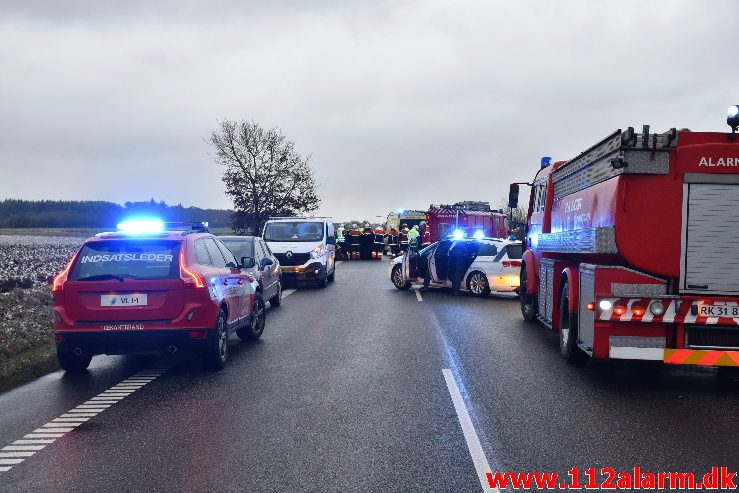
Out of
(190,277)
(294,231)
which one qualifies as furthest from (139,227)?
(294,231)

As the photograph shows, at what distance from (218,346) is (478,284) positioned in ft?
36.7

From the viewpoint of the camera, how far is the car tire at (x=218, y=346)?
8648mm

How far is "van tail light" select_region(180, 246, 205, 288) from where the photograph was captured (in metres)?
8.45

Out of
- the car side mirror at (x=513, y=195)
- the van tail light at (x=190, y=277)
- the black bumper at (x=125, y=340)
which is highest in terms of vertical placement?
the car side mirror at (x=513, y=195)

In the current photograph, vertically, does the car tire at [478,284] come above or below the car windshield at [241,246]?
below

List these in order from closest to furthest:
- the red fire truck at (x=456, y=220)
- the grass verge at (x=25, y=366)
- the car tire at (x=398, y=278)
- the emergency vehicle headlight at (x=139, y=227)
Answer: the grass verge at (x=25, y=366) → the emergency vehicle headlight at (x=139, y=227) → the car tire at (x=398, y=278) → the red fire truck at (x=456, y=220)

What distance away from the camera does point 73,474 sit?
16.4 ft

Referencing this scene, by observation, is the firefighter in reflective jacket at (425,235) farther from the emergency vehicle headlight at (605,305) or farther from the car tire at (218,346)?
the emergency vehicle headlight at (605,305)

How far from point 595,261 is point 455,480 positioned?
13.8 ft

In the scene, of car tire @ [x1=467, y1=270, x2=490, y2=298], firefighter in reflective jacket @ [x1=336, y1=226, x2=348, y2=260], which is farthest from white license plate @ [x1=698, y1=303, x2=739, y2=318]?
firefighter in reflective jacket @ [x1=336, y1=226, x2=348, y2=260]

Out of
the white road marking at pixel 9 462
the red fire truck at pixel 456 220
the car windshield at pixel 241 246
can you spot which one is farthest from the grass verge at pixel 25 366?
the red fire truck at pixel 456 220

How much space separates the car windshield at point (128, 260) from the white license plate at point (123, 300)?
233 mm

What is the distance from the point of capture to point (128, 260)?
339 inches

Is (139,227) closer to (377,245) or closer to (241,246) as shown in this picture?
(241,246)
